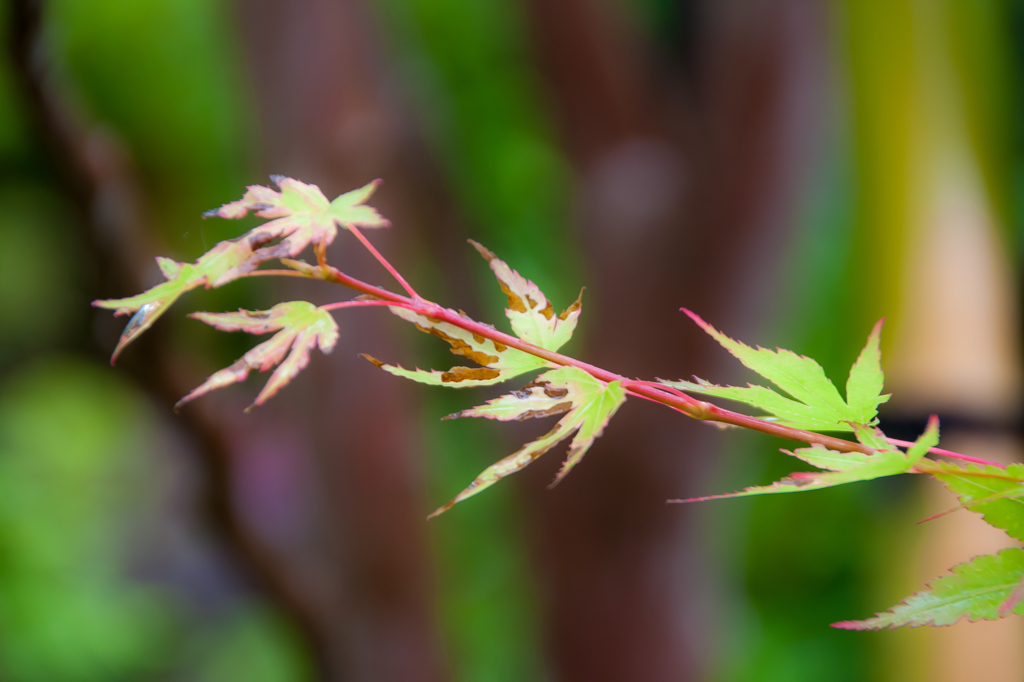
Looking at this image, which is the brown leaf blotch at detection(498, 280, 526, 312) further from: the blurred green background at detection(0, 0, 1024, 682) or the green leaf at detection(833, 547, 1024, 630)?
the blurred green background at detection(0, 0, 1024, 682)

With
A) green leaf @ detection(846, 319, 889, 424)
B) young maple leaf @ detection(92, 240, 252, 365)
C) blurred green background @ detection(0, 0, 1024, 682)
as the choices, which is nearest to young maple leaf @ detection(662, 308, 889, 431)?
green leaf @ detection(846, 319, 889, 424)

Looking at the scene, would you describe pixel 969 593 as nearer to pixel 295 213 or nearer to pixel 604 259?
pixel 295 213

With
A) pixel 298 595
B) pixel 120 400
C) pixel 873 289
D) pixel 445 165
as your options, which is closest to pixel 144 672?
pixel 120 400

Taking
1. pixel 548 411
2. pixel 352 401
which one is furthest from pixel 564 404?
pixel 352 401

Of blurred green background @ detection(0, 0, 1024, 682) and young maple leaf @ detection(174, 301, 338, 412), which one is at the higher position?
A: young maple leaf @ detection(174, 301, 338, 412)

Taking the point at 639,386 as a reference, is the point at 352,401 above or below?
below

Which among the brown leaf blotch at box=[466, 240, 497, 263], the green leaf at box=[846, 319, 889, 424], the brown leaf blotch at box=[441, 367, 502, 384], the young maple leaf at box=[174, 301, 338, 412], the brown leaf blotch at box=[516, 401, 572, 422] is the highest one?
the brown leaf blotch at box=[466, 240, 497, 263]

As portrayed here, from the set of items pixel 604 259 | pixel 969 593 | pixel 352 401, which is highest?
pixel 969 593
